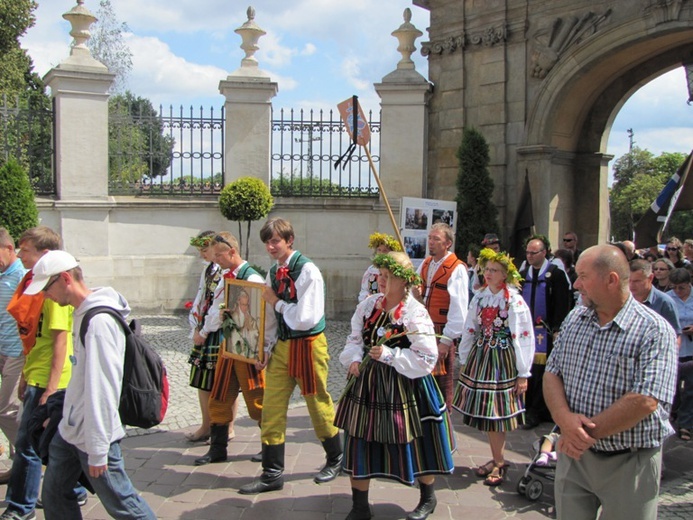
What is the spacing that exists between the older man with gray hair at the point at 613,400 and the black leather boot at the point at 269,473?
2.36 metres

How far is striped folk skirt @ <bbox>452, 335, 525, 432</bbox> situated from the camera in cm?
516

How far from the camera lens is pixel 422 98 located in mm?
12930

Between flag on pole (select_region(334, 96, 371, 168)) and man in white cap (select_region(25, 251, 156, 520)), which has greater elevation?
flag on pole (select_region(334, 96, 371, 168))

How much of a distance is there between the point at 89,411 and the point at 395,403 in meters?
1.81

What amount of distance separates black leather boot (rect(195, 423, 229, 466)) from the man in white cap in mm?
2028

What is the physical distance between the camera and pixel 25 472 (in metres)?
4.18

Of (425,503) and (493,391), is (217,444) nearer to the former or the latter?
(425,503)

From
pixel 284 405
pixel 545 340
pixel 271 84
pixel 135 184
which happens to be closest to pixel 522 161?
pixel 271 84

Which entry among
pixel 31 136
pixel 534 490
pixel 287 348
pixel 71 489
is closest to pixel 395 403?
pixel 287 348

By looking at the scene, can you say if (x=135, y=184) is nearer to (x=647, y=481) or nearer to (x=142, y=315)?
(x=142, y=315)

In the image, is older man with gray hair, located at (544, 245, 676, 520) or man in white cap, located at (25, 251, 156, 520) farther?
man in white cap, located at (25, 251, 156, 520)

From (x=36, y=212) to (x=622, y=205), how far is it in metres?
38.8

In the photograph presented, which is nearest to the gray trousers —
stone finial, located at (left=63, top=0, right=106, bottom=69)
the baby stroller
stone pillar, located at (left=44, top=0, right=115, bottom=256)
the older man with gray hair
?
the older man with gray hair

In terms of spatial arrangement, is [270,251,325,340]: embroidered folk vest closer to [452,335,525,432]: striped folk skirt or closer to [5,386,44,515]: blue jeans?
[452,335,525,432]: striped folk skirt
